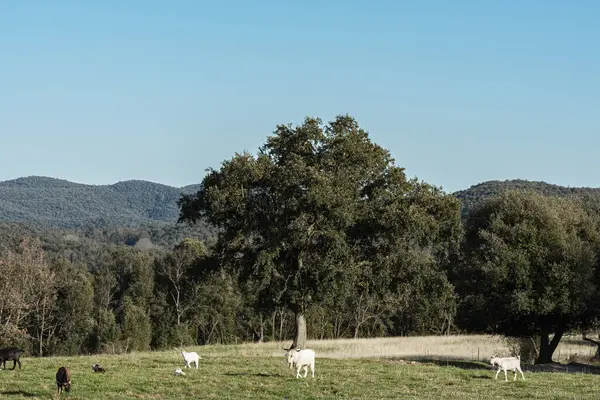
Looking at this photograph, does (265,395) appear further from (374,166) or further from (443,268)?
(443,268)

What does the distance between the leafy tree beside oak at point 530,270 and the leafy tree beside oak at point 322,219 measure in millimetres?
2375

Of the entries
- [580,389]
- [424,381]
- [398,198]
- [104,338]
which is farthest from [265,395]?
[104,338]

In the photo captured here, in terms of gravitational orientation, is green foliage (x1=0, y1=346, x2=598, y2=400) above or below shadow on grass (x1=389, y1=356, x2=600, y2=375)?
above

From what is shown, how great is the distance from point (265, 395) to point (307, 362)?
15.1 ft

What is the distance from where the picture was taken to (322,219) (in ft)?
128

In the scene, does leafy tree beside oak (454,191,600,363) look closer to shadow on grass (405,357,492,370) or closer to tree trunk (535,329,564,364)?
tree trunk (535,329,564,364)

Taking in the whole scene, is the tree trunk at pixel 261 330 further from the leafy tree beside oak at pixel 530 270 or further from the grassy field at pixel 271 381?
the grassy field at pixel 271 381

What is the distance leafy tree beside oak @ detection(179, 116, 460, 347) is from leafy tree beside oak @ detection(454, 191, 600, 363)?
2375mm

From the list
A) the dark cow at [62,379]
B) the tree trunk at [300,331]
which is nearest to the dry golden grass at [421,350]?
the tree trunk at [300,331]

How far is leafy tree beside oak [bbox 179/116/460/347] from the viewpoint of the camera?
3878 cm

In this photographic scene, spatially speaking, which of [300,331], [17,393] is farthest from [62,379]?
[300,331]

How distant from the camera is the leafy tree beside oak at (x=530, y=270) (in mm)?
40281

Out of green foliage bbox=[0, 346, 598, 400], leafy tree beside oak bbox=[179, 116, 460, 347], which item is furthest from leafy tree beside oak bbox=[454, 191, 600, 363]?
green foliage bbox=[0, 346, 598, 400]

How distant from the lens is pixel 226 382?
86.7ft
